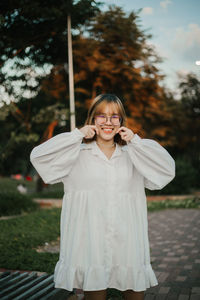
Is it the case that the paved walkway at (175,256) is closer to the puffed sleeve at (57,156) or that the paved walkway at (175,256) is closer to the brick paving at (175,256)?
the brick paving at (175,256)

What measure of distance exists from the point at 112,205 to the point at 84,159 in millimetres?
401

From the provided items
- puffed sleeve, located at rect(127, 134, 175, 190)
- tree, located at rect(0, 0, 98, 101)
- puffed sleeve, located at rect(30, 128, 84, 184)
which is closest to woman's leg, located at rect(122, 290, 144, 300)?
puffed sleeve, located at rect(127, 134, 175, 190)

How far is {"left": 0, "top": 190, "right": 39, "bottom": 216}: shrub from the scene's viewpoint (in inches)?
397

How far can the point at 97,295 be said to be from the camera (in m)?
2.25

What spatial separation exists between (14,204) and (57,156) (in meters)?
8.73

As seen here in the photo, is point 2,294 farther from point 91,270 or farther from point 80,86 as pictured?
point 80,86

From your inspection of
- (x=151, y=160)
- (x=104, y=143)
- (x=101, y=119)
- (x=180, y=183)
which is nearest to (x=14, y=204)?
(x=104, y=143)

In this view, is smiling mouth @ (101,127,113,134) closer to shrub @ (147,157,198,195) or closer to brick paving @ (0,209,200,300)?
brick paving @ (0,209,200,300)

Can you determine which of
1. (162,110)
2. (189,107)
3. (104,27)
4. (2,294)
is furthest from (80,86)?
(2,294)

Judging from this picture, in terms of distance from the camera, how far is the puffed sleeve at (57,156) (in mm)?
2359

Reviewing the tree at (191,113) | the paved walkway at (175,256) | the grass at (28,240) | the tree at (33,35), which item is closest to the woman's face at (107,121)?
the grass at (28,240)

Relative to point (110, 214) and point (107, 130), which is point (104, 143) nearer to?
point (107, 130)

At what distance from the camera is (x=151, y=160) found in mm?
2404

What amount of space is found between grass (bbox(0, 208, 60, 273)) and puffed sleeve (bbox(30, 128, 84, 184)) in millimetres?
2348
